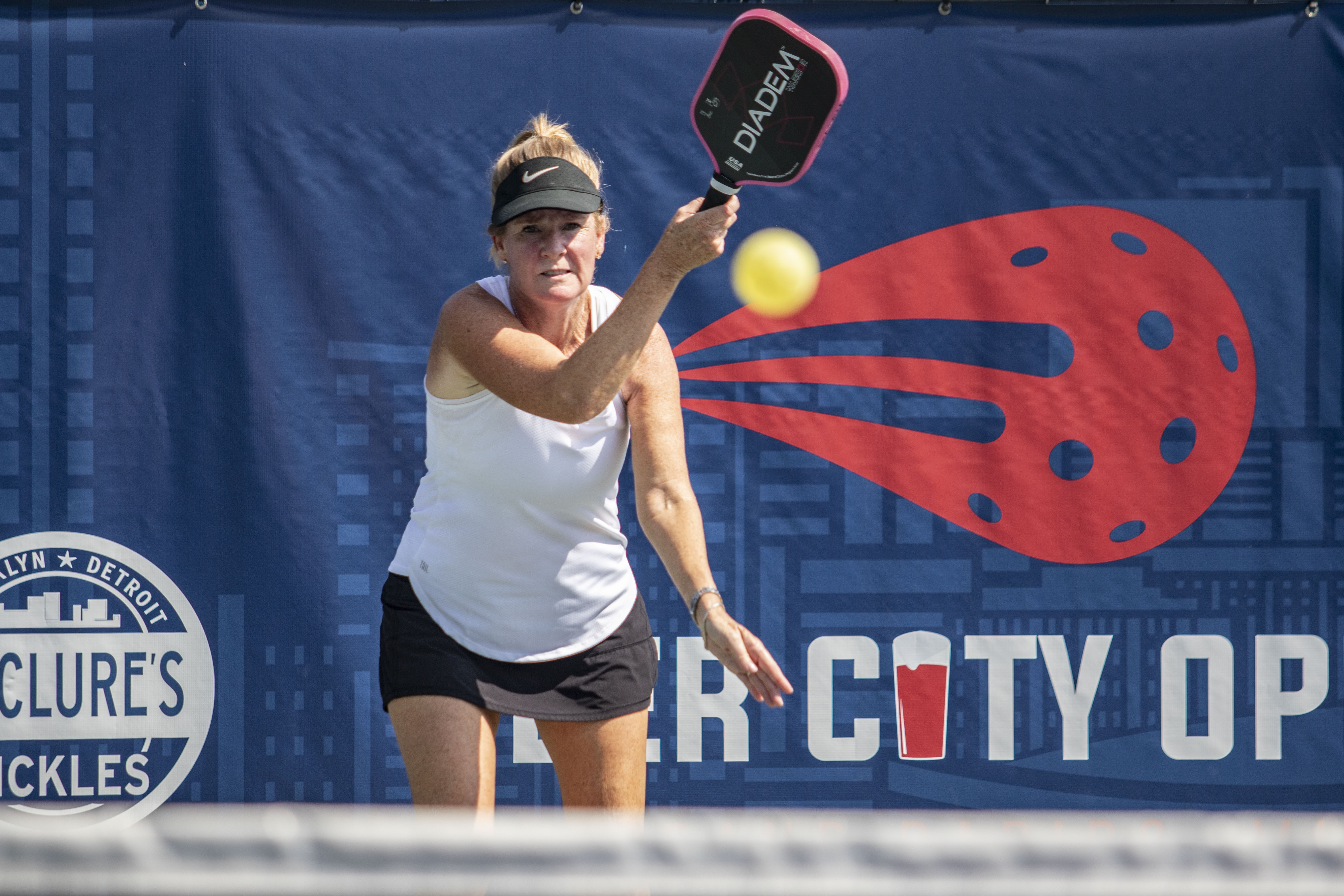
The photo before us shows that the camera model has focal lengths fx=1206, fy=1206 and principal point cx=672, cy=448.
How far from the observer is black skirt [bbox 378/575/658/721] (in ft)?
7.34

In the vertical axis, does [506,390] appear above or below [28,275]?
below

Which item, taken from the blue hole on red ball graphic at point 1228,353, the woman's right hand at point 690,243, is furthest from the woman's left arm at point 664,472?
the blue hole on red ball graphic at point 1228,353

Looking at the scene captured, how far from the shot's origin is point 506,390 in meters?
2.19

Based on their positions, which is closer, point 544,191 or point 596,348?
point 596,348

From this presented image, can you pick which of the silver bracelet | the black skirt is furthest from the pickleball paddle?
the black skirt

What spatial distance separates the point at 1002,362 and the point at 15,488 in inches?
113

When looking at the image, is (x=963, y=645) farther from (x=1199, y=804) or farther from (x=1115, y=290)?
(x=1115, y=290)

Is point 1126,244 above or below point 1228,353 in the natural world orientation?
above

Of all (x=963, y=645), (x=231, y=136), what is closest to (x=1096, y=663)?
(x=963, y=645)

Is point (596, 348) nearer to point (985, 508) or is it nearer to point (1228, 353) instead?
point (985, 508)

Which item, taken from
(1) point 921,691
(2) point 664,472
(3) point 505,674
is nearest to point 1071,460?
(1) point 921,691

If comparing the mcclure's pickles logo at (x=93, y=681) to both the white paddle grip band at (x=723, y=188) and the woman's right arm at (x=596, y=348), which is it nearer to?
the woman's right arm at (x=596, y=348)

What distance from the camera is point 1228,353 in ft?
11.7

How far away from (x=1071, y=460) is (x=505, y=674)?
200cm
